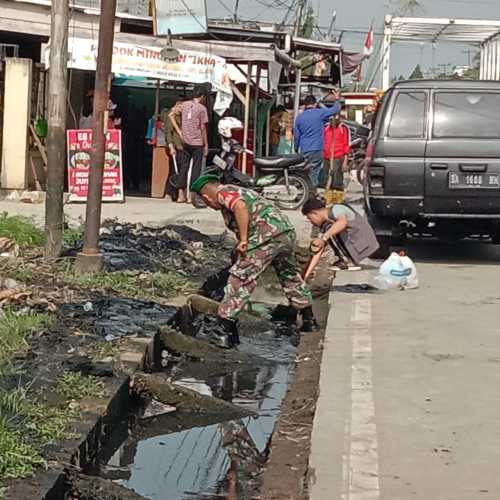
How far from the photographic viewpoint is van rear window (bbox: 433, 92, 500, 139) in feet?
40.3

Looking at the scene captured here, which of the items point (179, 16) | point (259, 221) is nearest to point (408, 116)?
point (259, 221)

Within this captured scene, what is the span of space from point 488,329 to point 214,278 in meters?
3.61

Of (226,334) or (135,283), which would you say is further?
(135,283)

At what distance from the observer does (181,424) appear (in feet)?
22.6

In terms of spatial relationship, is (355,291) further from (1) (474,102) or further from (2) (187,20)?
(2) (187,20)

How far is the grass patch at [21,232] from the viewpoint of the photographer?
38.0 feet

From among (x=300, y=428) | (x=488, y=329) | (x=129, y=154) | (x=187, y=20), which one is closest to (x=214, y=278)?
(x=488, y=329)

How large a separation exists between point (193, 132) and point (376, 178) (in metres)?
6.10

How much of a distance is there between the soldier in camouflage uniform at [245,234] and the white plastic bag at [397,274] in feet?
7.17

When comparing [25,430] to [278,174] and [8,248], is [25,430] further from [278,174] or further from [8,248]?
[278,174]

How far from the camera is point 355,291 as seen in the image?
10.7 m

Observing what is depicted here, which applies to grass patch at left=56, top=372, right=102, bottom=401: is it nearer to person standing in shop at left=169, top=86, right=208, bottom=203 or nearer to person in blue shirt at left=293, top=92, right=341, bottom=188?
person standing in shop at left=169, top=86, right=208, bottom=203

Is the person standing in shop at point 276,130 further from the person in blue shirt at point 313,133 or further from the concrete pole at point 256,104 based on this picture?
the person in blue shirt at point 313,133

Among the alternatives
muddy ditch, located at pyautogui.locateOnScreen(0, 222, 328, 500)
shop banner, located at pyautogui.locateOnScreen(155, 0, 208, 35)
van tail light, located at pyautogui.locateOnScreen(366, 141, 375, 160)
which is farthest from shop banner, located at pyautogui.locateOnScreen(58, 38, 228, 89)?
muddy ditch, located at pyautogui.locateOnScreen(0, 222, 328, 500)
